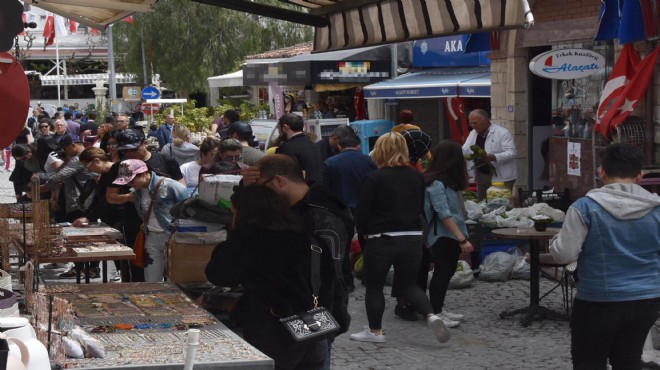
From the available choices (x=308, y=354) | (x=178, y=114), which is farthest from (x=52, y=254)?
(x=178, y=114)

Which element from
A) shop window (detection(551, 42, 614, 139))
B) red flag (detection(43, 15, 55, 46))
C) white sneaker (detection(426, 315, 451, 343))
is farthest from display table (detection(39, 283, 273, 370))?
red flag (detection(43, 15, 55, 46))

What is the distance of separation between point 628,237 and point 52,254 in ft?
13.5

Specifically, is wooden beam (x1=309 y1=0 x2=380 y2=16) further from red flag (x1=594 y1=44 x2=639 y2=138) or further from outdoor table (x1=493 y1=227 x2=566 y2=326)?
red flag (x1=594 y1=44 x2=639 y2=138)

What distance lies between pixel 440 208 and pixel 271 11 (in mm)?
2521

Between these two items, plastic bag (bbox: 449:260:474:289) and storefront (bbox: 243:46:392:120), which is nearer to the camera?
plastic bag (bbox: 449:260:474:289)

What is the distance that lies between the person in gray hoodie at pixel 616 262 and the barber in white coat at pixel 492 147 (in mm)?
7223

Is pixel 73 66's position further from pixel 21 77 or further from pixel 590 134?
pixel 21 77

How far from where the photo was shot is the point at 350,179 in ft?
35.8

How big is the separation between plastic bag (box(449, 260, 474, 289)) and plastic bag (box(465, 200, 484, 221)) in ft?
2.20

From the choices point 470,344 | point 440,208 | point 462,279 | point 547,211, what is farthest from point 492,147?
point 470,344

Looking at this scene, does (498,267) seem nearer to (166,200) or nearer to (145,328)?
(166,200)

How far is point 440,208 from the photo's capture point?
912 cm

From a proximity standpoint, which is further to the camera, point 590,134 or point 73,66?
point 73,66

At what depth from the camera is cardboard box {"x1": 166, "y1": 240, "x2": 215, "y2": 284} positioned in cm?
779
